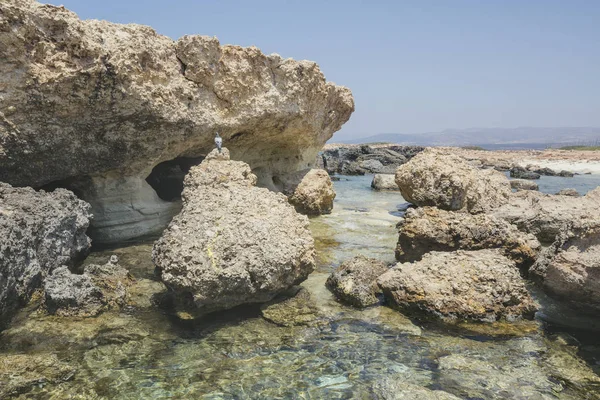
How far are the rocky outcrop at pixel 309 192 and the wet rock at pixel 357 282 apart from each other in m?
5.93

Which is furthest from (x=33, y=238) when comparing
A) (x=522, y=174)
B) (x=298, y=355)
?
(x=522, y=174)

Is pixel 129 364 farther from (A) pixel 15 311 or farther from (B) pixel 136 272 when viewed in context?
(B) pixel 136 272

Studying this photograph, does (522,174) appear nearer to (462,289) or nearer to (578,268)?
(578,268)

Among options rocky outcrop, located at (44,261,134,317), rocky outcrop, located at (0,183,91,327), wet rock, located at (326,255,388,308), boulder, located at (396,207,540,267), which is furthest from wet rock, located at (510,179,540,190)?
rocky outcrop, located at (44,261,134,317)

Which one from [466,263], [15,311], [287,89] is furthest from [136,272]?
[287,89]

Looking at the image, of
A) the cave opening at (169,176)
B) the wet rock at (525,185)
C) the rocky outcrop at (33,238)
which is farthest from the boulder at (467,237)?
the wet rock at (525,185)

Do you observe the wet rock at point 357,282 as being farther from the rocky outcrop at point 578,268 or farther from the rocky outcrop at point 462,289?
the rocky outcrop at point 578,268

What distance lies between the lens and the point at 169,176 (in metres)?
13.8

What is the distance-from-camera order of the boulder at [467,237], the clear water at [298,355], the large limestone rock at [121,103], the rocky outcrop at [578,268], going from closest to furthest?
the clear water at [298,355] → the rocky outcrop at [578,268] → the large limestone rock at [121,103] → the boulder at [467,237]

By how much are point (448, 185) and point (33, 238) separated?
34.6 ft

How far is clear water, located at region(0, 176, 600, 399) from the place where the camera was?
15.6 feet

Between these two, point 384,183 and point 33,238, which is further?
point 384,183

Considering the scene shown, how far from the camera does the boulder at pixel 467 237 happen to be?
8172 millimetres

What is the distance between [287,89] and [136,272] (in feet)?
22.0
